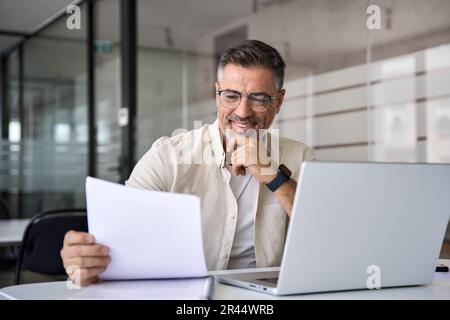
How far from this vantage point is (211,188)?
1.93m

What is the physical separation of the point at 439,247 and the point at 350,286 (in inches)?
8.9

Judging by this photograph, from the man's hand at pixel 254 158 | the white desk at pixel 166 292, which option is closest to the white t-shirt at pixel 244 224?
the man's hand at pixel 254 158

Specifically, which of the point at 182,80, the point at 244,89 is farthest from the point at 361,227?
the point at 182,80

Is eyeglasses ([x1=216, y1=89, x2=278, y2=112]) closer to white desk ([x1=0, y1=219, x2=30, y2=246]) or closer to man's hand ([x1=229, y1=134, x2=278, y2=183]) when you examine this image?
man's hand ([x1=229, y1=134, x2=278, y2=183])

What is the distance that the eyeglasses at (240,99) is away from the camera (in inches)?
77.3

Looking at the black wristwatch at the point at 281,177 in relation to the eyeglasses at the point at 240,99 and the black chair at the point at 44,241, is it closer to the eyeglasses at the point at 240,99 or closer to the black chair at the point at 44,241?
the eyeglasses at the point at 240,99

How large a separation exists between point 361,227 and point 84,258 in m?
0.54

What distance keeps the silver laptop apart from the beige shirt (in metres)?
0.52

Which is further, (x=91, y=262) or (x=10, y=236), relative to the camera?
(x=10, y=236)

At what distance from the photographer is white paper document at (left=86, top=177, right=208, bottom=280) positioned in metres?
1.17

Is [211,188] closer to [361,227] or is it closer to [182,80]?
[361,227]

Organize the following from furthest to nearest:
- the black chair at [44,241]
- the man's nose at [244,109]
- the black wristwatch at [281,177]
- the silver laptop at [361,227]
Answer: the black chair at [44,241]
the man's nose at [244,109]
the black wristwatch at [281,177]
the silver laptop at [361,227]

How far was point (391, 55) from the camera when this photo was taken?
11.8 feet

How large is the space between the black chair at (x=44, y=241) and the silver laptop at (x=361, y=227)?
5.52 ft
